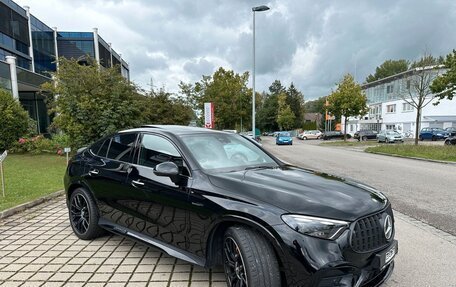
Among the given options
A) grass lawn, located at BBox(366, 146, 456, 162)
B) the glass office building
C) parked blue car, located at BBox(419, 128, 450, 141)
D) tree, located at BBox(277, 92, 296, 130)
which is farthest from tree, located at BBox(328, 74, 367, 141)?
tree, located at BBox(277, 92, 296, 130)

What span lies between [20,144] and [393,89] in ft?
174

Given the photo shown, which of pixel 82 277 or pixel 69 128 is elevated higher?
pixel 69 128

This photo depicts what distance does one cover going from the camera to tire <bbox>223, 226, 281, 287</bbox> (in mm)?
2432

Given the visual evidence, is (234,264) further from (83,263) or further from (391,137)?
(391,137)

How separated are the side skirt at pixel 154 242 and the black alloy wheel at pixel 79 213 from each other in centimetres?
35

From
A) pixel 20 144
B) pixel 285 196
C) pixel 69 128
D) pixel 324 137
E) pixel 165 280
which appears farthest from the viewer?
pixel 324 137


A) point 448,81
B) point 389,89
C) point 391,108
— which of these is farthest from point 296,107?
point 448,81

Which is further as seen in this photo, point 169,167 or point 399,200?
point 399,200

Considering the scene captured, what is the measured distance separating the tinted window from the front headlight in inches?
56.2

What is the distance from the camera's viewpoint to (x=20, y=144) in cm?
1686

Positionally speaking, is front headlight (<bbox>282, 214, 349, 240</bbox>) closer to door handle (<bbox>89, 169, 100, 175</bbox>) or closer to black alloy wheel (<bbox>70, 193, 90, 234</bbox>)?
door handle (<bbox>89, 169, 100, 175</bbox>)

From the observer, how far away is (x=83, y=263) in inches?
149

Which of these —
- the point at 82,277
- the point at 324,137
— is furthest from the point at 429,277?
the point at 324,137

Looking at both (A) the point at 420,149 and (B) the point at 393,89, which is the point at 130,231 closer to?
(A) the point at 420,149
